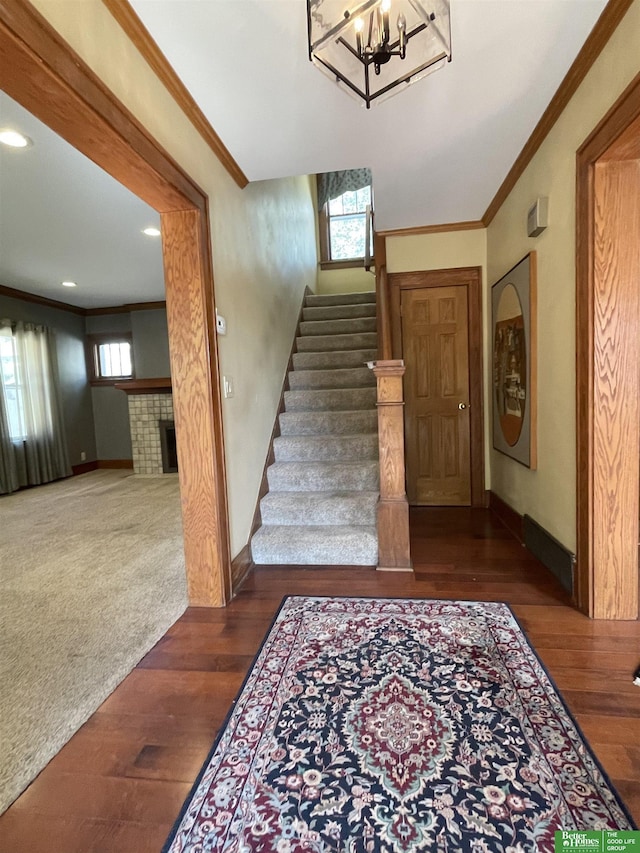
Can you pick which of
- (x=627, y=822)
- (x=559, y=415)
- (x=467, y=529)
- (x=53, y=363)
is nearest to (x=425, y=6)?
(x=559, y=415)

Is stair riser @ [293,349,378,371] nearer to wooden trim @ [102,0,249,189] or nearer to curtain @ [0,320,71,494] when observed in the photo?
wooden trim @ [102,0,249,189]

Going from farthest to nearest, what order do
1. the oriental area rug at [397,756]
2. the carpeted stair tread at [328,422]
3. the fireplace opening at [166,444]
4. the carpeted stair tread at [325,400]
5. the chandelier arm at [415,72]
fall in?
the fireplace opening at [166,444] < the carpeted stair tread at [325,400] < the carpeted stair tread at [328,422] < the chandelier arm at [415,72] < the oriental area rug at [397,756]

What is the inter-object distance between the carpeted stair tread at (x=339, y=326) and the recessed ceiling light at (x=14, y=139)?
9.16 ft

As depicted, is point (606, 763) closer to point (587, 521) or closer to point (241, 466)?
point (587, 521)

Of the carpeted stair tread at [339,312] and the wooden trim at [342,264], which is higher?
the wooden trim at [342,264]

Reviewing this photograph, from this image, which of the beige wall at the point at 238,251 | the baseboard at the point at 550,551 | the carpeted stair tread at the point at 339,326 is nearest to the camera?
the beige wall at the point at 238,251

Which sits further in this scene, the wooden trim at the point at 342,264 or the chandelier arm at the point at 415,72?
the wooden trim at the point at 342,264

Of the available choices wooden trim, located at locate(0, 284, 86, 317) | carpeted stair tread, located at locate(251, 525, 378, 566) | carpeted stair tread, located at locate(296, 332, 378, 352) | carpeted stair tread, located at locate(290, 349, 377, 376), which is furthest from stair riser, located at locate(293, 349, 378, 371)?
Answer: wooden trim, located at locate(0, 284, 86, 317)

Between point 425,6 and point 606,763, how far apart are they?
2.13 m

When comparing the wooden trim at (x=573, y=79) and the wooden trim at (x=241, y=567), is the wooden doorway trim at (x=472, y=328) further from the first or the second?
the wooden trim at (x=241, y=567)

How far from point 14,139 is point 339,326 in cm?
304

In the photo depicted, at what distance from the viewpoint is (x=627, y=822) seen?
100 centimetres

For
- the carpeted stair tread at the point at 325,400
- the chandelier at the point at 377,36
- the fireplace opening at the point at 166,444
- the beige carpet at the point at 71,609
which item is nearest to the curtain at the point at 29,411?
the beige carpet at the point at 71,609

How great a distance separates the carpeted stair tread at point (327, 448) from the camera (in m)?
3.20
